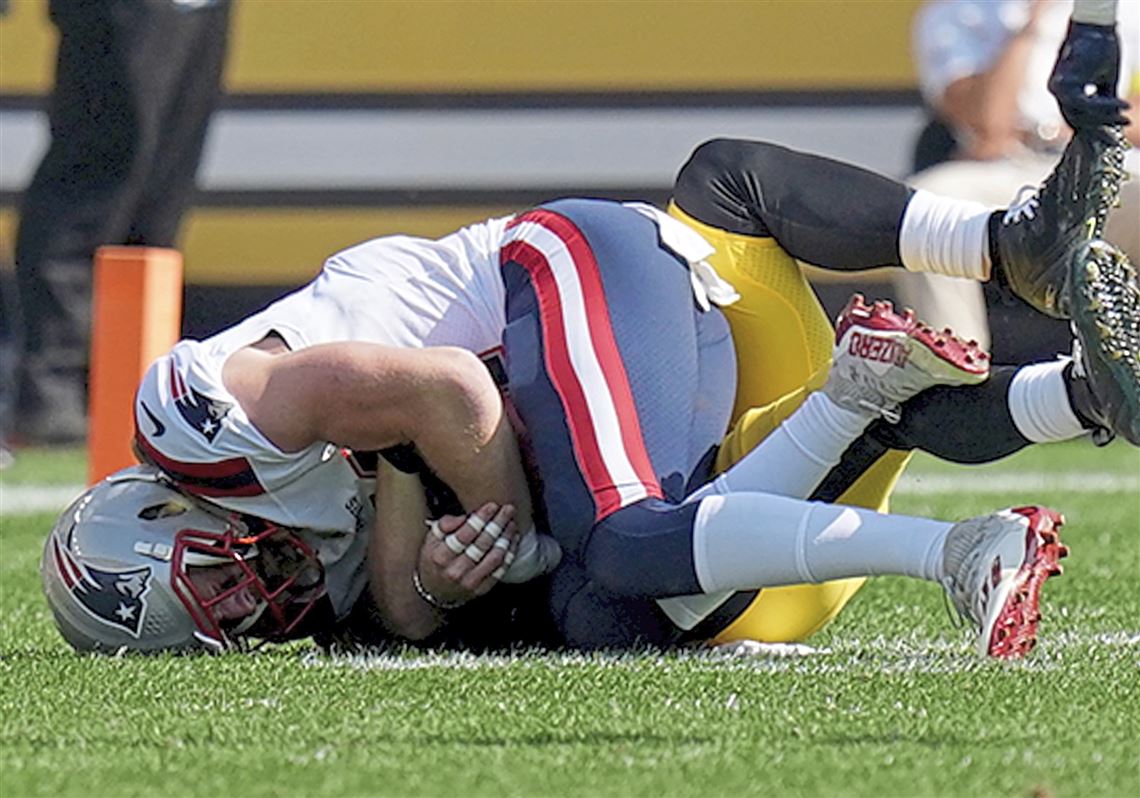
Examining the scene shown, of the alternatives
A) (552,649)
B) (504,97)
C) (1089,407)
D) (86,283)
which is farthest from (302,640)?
(504,97)

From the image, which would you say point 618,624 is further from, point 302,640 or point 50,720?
point 50,720

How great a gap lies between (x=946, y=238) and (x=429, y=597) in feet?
2.96

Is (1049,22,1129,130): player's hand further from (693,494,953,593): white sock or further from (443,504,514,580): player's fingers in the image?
(443,504,514,580): player's fingers

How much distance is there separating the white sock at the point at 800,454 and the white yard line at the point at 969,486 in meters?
2.16

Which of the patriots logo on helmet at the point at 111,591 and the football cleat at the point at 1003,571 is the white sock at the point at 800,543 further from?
the patriots logo on helmet at the point at 111,591

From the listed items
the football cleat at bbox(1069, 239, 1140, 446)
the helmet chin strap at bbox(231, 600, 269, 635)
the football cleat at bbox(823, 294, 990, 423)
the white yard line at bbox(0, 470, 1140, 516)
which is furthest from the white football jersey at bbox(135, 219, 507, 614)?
the white yard line at bbox(0, 470, 1140, 516)

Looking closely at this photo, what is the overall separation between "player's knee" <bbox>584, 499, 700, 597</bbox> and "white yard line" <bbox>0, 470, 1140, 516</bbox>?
2.36 m

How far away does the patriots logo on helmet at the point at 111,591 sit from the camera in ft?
10.7

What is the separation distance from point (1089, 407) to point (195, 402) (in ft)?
3.98

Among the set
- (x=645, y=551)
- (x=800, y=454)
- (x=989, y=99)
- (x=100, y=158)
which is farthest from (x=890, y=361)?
(x=100, y=158)

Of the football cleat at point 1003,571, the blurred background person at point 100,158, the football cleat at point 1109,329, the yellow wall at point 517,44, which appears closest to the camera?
the football cleat at point 1003,571

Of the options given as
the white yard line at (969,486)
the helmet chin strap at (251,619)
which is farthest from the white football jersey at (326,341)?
the white yard line at (969,486)

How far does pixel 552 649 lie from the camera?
132 inches

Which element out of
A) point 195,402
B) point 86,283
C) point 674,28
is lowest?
point 86,283
